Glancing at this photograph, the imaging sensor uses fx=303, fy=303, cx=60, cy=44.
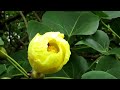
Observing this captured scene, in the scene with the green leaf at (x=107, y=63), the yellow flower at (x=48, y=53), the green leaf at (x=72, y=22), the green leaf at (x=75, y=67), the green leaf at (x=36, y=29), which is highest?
the yellow flower at (x=48, y=53)

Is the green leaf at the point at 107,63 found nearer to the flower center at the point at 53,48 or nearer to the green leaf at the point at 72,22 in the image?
the green leaf at the point at 72,22

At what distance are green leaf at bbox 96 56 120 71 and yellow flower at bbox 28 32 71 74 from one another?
0.77ft

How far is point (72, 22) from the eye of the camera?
0.88 m

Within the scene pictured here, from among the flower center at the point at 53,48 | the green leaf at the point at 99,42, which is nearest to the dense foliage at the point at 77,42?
the green leaf at the point at 99,42

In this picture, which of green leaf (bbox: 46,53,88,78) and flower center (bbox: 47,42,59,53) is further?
green leaf (bbox: 46,53,88,78)

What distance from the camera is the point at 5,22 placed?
1603 millimetres

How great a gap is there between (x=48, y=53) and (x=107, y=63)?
0.92ft

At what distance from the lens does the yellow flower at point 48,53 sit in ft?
1.81

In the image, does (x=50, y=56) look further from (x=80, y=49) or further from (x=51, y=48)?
(x=80, y=49)

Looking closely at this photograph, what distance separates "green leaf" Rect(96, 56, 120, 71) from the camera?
0.79 m

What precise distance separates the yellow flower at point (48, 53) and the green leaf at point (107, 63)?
24cm

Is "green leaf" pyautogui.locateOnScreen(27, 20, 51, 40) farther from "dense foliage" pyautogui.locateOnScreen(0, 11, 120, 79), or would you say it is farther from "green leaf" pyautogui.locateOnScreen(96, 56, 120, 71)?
"green leaf" pyautogui.locateOnScreen(96, 56, 120, 71)

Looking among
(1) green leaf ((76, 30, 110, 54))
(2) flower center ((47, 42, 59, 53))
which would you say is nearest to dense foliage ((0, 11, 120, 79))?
(1) green leaf ((76, 30, 110, 54))
